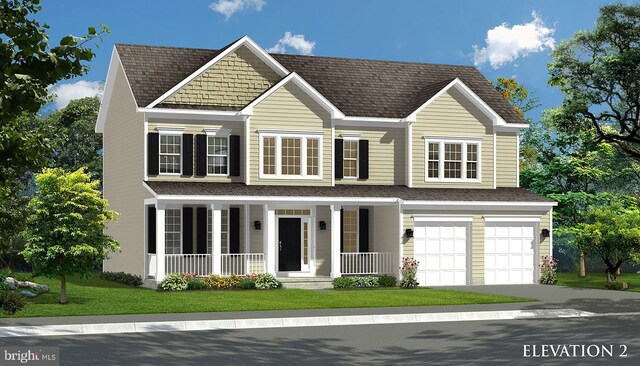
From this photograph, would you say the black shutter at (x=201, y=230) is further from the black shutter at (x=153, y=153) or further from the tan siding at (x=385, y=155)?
the tan siding at (x=385, y=155)

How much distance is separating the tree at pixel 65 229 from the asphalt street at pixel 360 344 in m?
Answer: 7.19

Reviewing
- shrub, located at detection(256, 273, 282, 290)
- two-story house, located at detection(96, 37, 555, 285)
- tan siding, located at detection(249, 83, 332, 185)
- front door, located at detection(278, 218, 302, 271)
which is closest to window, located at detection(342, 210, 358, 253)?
two-story house, located at detection(96, 37, 555, 285)

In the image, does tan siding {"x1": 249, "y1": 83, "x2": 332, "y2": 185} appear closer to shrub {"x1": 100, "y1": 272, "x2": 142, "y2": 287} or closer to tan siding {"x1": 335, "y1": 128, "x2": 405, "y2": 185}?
tan siding {"x1": 335, "y1": 128, "x2": 405, "y2": 185}

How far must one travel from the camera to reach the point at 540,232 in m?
38.2

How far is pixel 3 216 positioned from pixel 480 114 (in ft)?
67.4

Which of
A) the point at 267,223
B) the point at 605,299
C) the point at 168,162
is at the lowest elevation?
the point at 605,299

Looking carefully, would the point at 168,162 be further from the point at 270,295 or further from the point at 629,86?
the point at 629,86

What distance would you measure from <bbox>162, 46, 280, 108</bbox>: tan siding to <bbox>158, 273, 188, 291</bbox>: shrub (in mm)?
6907

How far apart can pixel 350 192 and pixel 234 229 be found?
4554 mm

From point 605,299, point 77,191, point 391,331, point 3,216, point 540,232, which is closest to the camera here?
point 391,331

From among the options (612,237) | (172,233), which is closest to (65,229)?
(172,233)

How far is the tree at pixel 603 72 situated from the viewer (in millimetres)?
27344

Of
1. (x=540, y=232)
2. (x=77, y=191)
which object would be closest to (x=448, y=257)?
(x=540, y=232)

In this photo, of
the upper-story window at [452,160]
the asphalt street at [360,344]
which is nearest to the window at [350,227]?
the upper-story window at [452,160]
